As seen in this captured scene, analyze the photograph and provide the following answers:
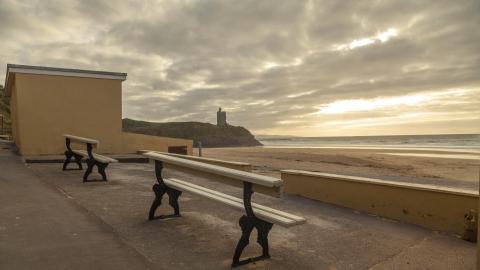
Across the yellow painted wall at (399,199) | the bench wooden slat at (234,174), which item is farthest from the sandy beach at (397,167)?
the bench wooden slat at (234,174)

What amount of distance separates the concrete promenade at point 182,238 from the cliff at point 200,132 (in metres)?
76.4

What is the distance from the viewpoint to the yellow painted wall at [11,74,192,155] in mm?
11141

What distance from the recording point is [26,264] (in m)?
2.88

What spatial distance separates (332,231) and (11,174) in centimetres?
655

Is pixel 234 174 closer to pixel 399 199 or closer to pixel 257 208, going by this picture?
pixel 257 208

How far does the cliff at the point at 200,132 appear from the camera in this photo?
279ft

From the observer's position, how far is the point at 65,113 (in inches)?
465

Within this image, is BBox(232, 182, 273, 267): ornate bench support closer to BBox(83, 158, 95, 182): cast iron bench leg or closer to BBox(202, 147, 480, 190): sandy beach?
BBox(83, 158, 95, 182): cast iron bench leg

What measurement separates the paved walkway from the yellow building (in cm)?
670

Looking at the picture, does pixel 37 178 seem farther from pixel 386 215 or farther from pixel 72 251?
pixel 386 215

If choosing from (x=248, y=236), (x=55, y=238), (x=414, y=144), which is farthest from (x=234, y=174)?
(x=414, y=144)

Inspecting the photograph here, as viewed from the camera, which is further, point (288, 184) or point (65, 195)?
point (288, 184)

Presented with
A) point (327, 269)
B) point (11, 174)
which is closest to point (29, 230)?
point (327, 269)

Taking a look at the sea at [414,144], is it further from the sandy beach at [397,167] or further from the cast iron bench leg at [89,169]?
the cast iron bench leg at [89,169]
